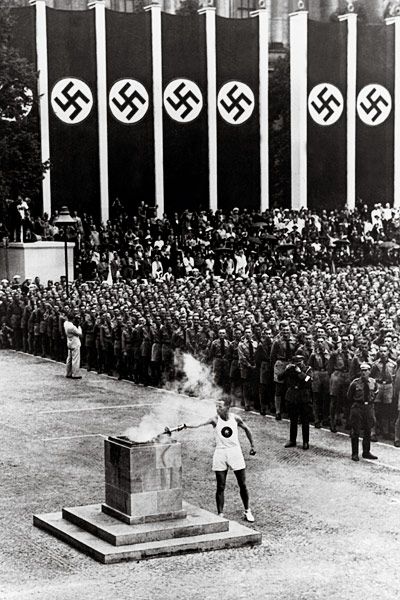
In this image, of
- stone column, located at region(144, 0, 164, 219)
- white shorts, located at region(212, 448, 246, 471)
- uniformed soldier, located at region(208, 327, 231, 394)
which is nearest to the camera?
white shorts, located at region(212, 448, 246, 471)

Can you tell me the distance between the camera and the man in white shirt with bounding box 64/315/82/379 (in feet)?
92.8

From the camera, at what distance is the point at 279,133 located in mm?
61312

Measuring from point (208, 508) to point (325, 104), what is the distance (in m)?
37.7

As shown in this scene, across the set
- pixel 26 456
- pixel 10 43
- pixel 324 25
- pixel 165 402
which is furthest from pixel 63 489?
pixel 324 25

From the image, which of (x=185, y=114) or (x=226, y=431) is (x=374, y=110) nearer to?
(x=185, y=114)

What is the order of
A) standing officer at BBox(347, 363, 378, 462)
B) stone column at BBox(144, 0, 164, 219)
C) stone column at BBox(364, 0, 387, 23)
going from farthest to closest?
stone column at BBox(364, 0, 387, 23) → stone column at BBox(144, 0, 164, 219) → standing officer at BBox(347, 363, 378, 462)

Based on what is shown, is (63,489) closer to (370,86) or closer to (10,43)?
(10,43)

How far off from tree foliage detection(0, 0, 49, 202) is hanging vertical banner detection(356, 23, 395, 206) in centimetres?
1583

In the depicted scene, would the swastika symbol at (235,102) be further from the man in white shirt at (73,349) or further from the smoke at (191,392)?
the smoke at (191,392)

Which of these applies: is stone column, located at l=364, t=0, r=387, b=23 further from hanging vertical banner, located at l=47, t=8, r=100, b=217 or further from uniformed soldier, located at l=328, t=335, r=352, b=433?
uniformed soldier, located at l=328, t=335, r=352, b=433

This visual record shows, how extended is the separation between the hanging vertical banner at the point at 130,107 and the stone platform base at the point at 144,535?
34.0 meters

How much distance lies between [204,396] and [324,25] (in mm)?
29869

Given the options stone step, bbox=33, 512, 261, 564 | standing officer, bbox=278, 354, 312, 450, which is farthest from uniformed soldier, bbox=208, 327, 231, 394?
stone step, bbox=33, 512, 261, 564

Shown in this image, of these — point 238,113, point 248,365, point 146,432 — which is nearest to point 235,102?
point 238,113
